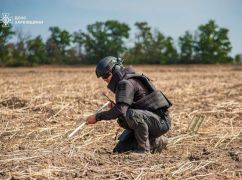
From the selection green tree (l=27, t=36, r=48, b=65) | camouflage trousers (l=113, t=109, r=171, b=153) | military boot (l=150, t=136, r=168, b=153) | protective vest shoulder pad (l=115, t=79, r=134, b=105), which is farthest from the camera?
green tree (l=27, t=36, r=48, b=65)

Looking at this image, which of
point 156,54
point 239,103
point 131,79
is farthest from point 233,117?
point 156,54

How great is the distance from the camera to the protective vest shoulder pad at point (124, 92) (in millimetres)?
5359

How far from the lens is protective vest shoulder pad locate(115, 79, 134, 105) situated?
5359 mm

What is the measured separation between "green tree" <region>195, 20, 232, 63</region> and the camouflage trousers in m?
42.8

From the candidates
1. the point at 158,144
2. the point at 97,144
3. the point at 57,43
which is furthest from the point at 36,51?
the point at 158,144

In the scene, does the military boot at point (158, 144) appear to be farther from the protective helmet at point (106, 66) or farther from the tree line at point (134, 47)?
the tree line at point (134, 47)

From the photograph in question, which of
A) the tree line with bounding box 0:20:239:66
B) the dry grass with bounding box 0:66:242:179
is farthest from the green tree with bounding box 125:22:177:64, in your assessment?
the dry grass with bounding box 0:66:242:179

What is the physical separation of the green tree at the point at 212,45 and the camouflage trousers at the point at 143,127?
42.8 m

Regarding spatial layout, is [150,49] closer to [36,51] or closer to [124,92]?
[36,51]

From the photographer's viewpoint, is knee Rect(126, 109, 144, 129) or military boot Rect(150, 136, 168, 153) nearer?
knee Rect(126, 109, 144, 129)

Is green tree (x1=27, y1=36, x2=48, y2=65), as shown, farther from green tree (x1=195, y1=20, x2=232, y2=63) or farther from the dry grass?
the dry grass

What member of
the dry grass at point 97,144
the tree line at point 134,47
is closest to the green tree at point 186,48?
the tree line at point 134,47

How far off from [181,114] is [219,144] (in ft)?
7.78

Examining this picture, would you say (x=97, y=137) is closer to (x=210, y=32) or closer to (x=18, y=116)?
(x=18, y=116)
